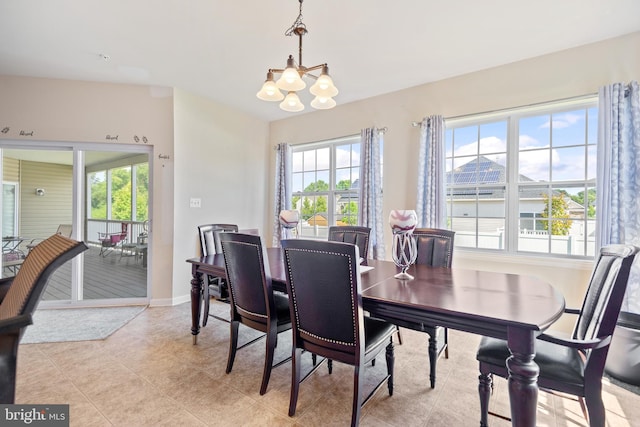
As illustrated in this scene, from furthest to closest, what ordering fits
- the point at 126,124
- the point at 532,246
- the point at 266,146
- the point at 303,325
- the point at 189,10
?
the point at 266,146 < the point at 126,124 < the point at 532,246 < the point at 189,10 < the point at 303,325

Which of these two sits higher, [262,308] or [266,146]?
[266,146]

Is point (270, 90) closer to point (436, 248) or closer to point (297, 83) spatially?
point (297, 83)

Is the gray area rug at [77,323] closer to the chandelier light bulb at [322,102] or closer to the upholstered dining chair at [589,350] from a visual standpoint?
the chandelier light bulb at [322,102]

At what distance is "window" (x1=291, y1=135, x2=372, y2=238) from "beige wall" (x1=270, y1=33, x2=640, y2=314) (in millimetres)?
254

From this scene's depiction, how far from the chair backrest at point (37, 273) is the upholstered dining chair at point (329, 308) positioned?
976 millimetres

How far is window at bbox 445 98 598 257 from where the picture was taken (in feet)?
9.33

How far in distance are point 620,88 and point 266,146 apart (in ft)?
14.4

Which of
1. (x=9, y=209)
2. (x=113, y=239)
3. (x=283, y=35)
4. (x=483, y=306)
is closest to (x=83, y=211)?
(x=113, y=239)

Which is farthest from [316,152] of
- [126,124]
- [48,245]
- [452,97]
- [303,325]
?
[48,245]

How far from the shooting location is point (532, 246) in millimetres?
3057

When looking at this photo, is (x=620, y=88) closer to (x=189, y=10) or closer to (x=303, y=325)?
(x=303, y=325)

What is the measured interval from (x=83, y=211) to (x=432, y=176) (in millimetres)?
4372

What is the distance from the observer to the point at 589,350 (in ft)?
4.43

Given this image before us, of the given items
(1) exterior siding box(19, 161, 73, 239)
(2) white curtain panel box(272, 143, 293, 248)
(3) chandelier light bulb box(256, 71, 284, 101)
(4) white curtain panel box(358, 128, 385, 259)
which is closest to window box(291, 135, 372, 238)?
(2) white curtain panel box(272, 143, 293, 248)
